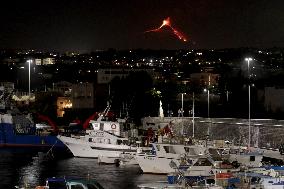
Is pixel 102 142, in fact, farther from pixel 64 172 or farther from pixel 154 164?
pixel 154 164

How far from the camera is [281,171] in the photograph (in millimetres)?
22438

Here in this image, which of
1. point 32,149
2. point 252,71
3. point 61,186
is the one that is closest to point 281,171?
point 61,186

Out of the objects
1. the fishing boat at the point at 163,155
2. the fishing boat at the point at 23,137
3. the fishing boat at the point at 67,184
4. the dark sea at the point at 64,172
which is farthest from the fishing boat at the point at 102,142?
the fishing boat at the point at 67,184

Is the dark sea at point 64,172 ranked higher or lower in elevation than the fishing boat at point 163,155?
lower

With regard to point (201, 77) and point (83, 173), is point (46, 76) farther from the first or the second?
point (83, 173)

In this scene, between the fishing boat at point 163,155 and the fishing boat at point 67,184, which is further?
the fishing boat at point 163,155

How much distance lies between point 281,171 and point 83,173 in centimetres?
1416

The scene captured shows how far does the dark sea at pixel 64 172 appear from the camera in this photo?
30405 millimetres

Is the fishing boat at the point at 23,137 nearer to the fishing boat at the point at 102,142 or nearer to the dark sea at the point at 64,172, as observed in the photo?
the fishing boat at the point at 102,142

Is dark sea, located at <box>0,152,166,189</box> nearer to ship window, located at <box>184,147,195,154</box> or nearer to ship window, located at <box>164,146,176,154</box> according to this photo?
ship window, located at <box>164,146,176,154</box>

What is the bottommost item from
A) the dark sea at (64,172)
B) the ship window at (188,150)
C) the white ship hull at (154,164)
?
the dark sea at (64,172)

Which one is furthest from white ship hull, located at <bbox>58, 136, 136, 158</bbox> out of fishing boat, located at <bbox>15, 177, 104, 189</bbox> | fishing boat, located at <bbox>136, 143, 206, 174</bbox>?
fishing boat, located at <bbox>15, 177, 104, 189</bbox>

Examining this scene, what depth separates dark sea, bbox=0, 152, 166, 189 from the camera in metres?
30.4

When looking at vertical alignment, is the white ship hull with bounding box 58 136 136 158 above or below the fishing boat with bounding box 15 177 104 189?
below
